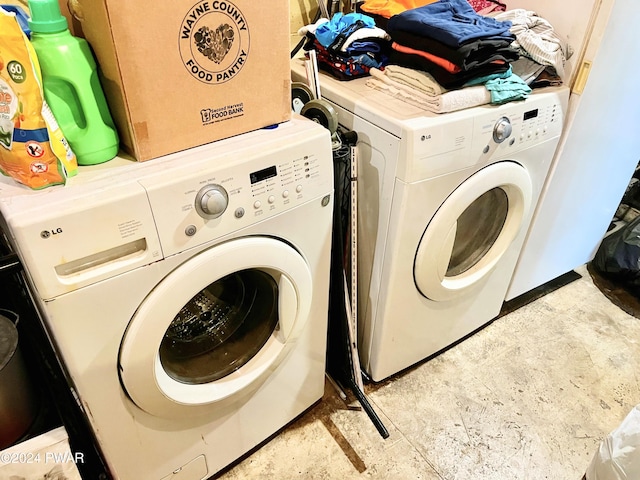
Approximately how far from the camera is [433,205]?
4.21ft

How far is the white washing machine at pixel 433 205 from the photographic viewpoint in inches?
47.5

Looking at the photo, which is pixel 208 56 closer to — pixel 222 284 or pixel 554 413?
pixel 222 284

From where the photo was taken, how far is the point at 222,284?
4.05ft

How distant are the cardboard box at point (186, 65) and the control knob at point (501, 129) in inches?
23.1

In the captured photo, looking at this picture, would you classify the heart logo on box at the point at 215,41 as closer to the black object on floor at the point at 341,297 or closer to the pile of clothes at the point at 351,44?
the black object on floor at the point at 341,297

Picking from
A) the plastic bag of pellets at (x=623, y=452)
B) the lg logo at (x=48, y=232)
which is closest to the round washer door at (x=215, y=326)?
the lg logo at (x=48, y=232)

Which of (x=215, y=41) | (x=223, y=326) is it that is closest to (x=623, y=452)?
(x=223, y=326)

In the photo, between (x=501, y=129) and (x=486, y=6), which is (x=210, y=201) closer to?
(x=501, y=129)

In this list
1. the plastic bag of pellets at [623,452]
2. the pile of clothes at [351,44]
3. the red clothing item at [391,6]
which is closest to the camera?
the plastic bag of pellets at [623,452]

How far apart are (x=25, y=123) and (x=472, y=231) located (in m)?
1.30

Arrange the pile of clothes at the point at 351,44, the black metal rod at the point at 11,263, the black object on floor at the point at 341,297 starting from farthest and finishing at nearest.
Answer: the pile of clothes at the point at 351,44, the black object on floor at the point at 341,297, the black metal rod at the point at 11,263

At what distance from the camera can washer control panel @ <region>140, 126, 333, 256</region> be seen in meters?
0.88

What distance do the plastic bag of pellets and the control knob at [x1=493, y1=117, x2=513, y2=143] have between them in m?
0.73

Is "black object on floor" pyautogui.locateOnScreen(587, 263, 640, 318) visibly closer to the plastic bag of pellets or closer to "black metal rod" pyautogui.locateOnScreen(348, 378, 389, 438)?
the plastic bag of pellets
